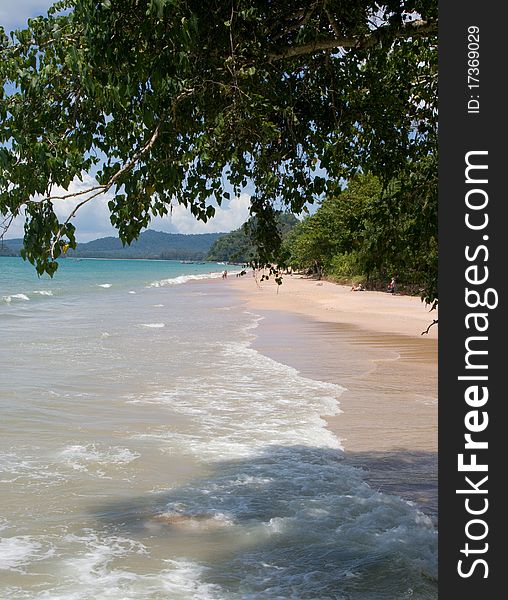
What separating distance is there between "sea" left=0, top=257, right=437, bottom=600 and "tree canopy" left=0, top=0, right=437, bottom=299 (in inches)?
118

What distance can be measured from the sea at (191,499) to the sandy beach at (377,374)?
48 centimetres

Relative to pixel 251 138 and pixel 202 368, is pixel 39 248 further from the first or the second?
pixel 202 368

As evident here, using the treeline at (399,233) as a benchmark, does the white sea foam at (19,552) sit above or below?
below

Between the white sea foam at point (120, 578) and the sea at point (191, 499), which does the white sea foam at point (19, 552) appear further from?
the white sea foam at point (120, 578)

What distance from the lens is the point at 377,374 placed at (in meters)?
17.8

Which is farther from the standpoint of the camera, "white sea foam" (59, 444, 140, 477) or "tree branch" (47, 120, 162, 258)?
"white sea foam" (59, 444, 140, 477)

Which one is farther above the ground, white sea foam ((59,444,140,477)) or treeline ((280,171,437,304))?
treeline ((280,171,437,304))

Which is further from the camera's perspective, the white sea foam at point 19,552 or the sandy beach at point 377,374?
the sandy beach at point 377,374

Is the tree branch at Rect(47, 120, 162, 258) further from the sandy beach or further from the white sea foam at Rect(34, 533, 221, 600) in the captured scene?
the sandy beach

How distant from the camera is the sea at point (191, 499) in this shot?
263 inches

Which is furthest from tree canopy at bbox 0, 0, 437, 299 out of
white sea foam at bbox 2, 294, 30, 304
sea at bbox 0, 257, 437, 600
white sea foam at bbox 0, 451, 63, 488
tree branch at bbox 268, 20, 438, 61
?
white sea foam at bbox 2, 294, 30, 304

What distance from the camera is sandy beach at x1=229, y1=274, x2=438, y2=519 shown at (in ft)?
33.6

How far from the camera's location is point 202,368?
18719 mm

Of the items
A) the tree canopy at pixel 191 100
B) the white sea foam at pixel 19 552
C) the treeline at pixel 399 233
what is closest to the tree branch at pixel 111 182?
the tree canopy at pixel 191 100
